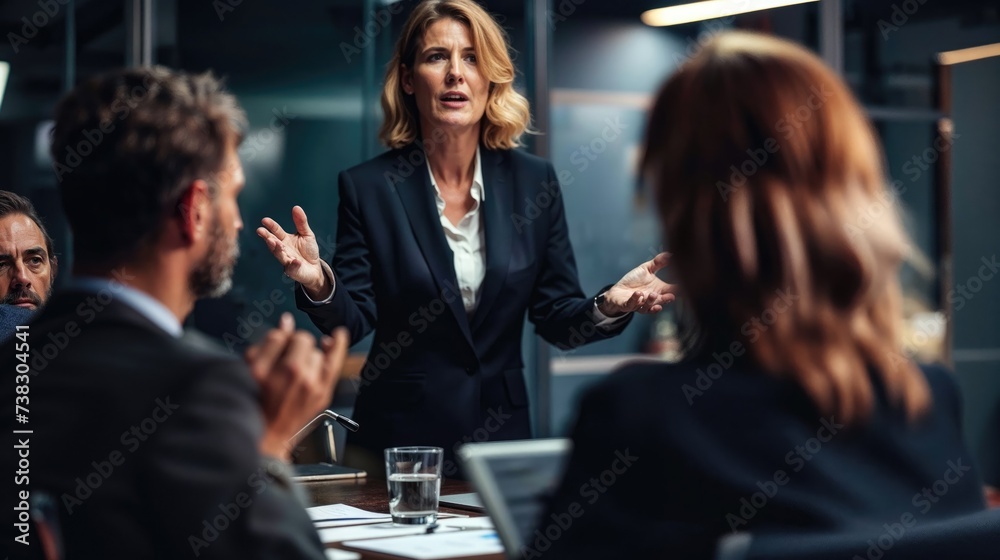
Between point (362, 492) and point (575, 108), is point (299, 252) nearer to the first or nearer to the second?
point (362, 492)

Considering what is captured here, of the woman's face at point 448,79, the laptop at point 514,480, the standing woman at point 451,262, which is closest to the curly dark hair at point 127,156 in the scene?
the laptop at point 514,480

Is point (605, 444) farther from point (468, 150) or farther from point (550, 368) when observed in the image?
point (550, 368)

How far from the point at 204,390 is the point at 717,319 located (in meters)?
0.52

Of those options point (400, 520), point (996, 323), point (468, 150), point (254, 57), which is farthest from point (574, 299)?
point (996, 323)

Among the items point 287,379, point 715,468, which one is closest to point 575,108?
point 287,379

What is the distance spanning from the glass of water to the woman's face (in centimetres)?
120

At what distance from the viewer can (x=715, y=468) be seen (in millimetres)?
1090

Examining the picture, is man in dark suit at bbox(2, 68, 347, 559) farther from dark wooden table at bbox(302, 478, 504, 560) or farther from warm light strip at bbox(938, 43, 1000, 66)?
warm light strip at bbox(938, 43, 1000, 66)

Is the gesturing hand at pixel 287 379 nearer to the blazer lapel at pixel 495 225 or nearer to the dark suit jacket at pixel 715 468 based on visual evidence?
the dark suit jacket at pixel 715 468

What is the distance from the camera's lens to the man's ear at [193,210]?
52.3 inches

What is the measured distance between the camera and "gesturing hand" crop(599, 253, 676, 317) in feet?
8.99

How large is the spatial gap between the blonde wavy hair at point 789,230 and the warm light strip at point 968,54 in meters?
7.29

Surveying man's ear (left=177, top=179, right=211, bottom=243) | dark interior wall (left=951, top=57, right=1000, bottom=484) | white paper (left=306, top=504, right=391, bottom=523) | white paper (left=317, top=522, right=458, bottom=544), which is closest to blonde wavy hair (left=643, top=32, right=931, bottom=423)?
man's ear (left=177, top=179, right=211, bottom=243)

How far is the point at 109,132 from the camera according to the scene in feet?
4.24
